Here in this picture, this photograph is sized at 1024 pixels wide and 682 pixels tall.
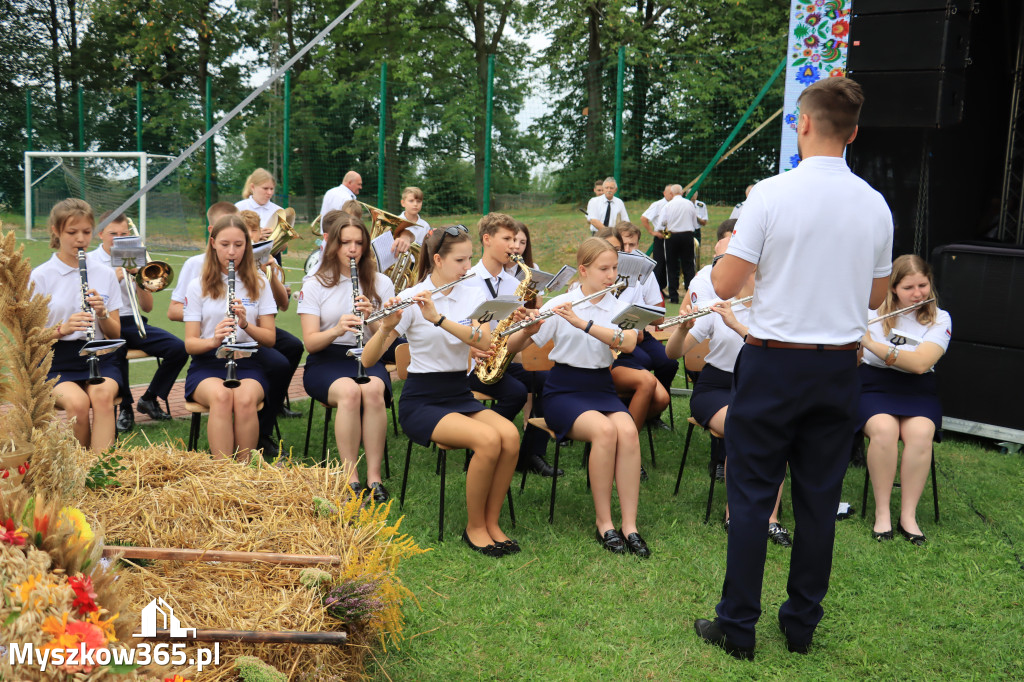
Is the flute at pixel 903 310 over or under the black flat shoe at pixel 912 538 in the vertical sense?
over

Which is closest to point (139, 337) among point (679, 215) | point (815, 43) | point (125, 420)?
point (125, 420)

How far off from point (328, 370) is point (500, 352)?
0.95 metres

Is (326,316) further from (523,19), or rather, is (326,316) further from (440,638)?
(523,19)

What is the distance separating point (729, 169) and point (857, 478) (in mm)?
9497

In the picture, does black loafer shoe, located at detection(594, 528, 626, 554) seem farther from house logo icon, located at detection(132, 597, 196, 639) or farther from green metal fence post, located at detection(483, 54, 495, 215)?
green metal fence post, located at detection(483, 54, 495, 215)

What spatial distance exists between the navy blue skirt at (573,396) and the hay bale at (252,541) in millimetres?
1496

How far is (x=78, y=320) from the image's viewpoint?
4.30 m

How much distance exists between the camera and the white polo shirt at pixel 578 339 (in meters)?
4.41

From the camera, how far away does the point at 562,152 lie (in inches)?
578

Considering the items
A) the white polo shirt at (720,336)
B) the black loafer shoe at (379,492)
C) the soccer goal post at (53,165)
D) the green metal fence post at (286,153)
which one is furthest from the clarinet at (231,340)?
the soccer goal post at (53,165)

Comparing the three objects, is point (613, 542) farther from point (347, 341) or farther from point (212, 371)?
point (212, 371)

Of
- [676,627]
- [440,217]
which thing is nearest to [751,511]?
[676,627]

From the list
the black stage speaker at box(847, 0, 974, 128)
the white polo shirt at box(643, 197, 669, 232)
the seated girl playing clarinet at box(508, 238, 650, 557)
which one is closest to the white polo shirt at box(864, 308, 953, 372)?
the seated girl playing clarinet at box(508, 238, 650, 557)

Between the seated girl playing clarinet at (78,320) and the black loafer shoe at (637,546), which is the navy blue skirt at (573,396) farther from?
the seated girl playing clarinet at (78,320)
